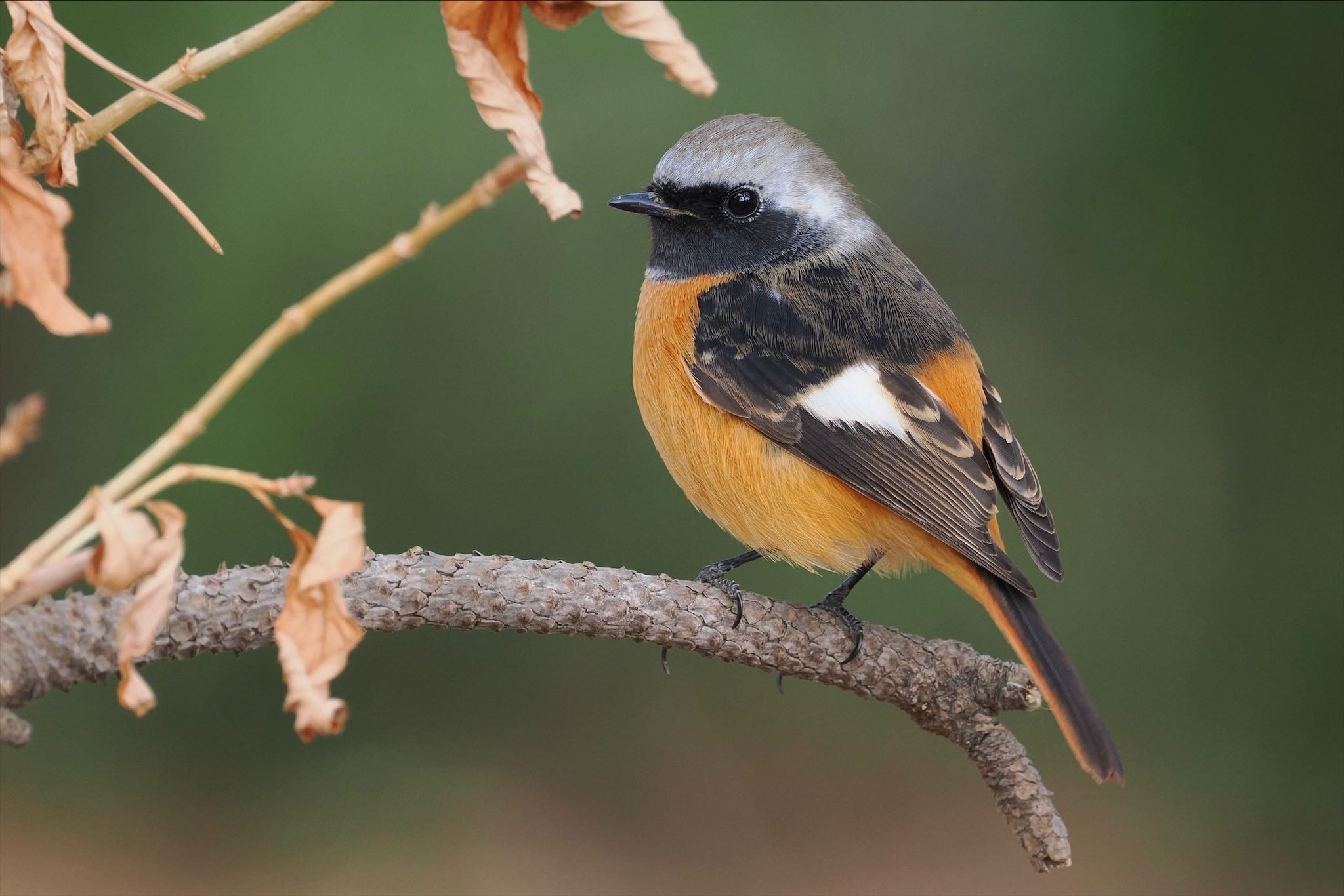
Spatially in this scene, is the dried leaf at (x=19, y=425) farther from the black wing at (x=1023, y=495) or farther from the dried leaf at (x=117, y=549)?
the black wing at (x=1023, y=495)

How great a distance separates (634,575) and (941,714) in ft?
2.17

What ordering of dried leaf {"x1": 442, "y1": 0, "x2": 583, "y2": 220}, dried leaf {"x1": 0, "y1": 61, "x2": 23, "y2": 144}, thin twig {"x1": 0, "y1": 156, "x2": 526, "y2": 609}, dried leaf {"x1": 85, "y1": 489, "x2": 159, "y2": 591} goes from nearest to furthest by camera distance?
thin twig {"x1": 0, "y1": 156, "x2": 526, "y2": 609} → dried leaf {"x1": 85, "y1": 489, "x2": 159, "y2": 591} → dried leaf {"x1": 442, "y1": 0, "x2": 583, "y2": 220} → dried leaf {"x1": 0, "y1": 61, "x2": 23, "y2": 144}

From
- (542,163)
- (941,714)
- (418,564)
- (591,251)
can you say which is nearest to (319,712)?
(542,163)

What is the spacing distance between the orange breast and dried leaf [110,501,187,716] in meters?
2.13

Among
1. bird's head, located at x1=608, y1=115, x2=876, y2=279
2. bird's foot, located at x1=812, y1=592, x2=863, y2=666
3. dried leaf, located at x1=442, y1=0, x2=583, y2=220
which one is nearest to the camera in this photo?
dried leaf, located at x1=442, y1=0, x2=583, y2=220

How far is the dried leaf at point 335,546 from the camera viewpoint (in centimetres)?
86

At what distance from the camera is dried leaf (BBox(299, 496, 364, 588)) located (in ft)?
2.82

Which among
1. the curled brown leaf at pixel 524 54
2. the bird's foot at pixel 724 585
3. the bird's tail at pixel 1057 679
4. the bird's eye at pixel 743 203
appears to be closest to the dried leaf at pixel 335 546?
the curled brown leaf at pixel 524 54

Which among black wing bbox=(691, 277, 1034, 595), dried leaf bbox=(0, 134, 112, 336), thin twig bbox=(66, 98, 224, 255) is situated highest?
thin twig bbox=(66, 98, 224, 255)

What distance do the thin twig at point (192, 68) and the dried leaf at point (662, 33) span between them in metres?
0.22

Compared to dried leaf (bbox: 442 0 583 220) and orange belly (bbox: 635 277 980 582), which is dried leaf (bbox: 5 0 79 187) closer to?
dried leaf (bbox: 442 0 583 220)

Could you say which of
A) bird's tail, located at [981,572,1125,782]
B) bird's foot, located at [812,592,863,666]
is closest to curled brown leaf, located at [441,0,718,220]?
bird's foot, located at [812,592,863,666]

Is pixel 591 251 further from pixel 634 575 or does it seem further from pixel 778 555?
pixel 634 575

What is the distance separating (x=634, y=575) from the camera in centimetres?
198
